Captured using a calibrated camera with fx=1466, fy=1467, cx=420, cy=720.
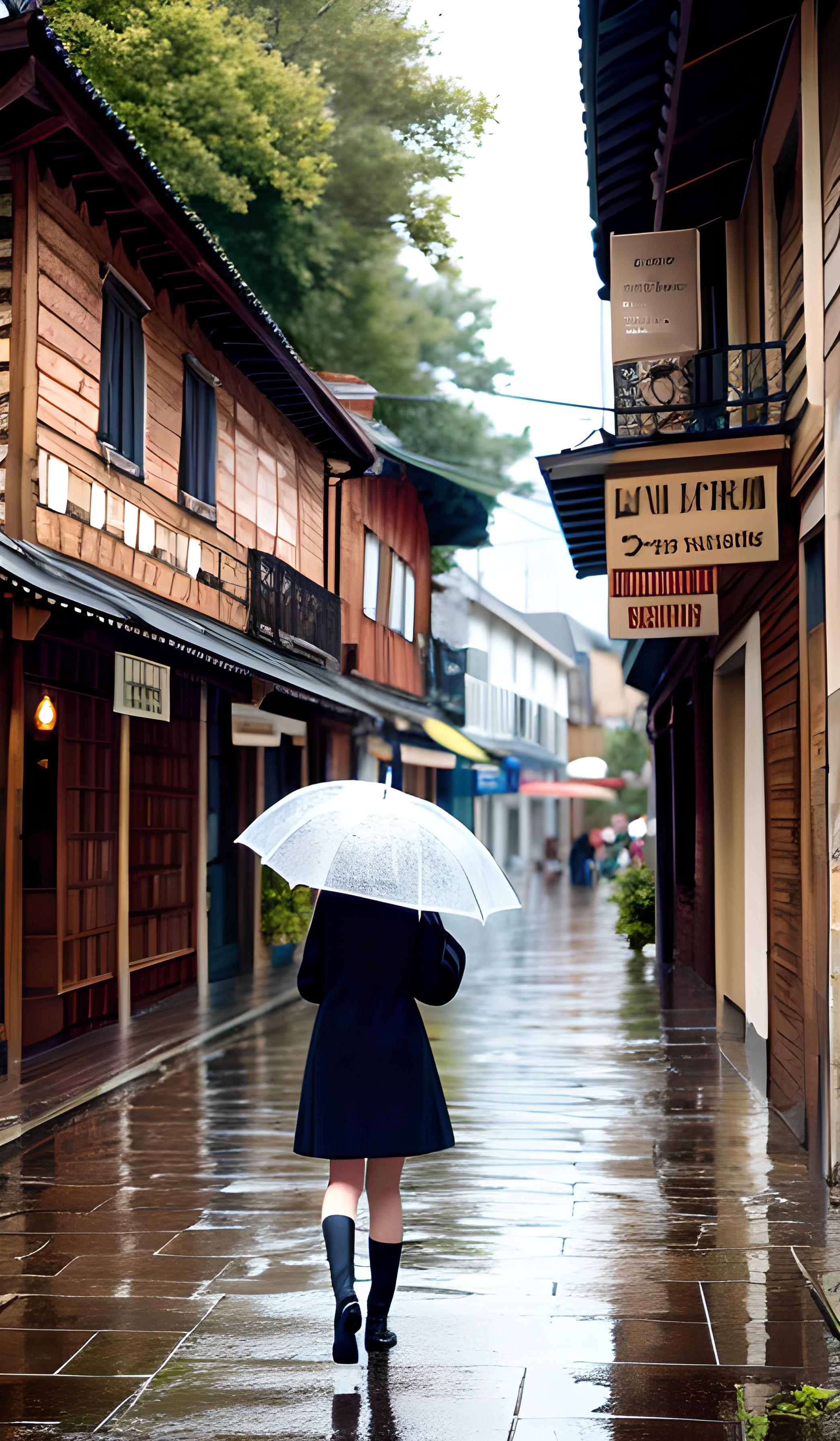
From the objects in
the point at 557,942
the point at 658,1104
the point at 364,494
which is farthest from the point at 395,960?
the point at 364,494

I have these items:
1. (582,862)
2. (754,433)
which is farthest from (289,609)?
(582,862)

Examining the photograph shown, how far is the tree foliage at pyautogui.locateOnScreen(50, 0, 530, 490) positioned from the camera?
23.6 metres

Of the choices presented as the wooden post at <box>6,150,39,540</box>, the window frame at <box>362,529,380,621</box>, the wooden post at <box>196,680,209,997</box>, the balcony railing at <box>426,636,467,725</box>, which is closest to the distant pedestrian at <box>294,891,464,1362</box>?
the wooden post at <box>6,150,39,540</box>

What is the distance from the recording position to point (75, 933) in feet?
38.7

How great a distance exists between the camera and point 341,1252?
15.2 feet

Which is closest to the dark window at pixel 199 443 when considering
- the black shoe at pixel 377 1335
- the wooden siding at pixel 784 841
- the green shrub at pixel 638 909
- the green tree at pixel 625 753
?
the wooden siding at pixel 784 841

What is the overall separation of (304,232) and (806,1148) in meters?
24.2

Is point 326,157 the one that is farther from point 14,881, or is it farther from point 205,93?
point 14,881

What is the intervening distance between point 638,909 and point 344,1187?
16.4 m

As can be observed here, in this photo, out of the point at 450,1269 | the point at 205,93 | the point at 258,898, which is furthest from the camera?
the point at 205,93

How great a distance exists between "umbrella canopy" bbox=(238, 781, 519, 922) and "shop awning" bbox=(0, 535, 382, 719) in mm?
3844

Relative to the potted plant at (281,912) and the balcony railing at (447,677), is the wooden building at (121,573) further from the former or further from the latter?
the balcony railing at (447,677)

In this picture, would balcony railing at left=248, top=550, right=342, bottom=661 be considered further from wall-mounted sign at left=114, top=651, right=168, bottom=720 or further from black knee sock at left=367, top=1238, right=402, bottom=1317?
black knee sock at left=367, top=1238, right=402, bottom=1317

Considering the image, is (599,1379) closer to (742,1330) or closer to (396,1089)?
(742,1330)
